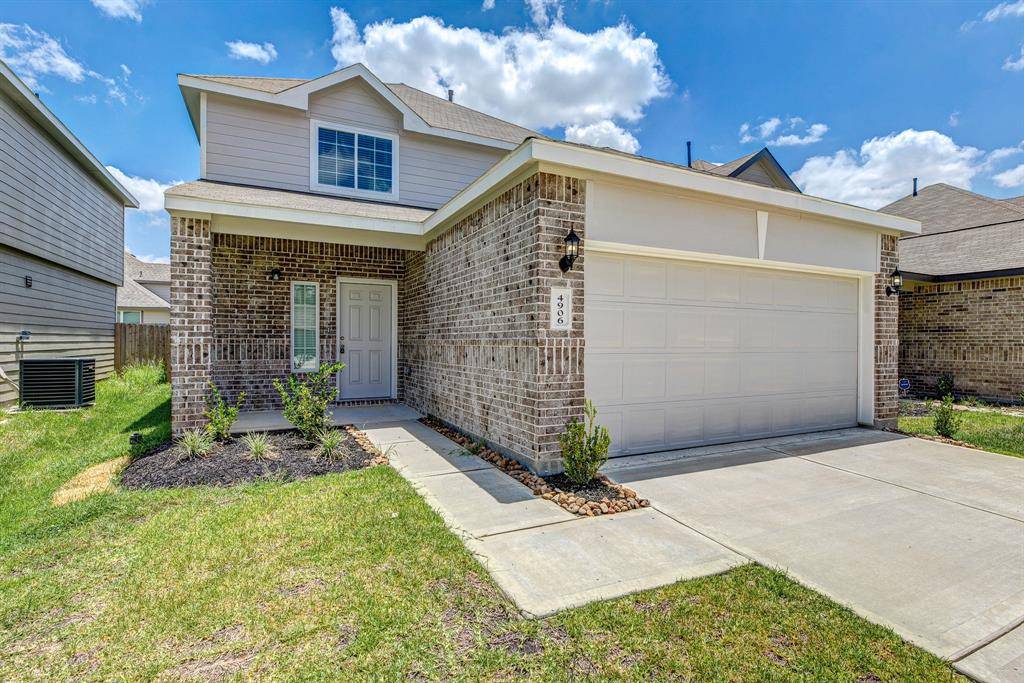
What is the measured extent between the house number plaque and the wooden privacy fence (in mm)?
13755

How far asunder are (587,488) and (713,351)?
2850 mm

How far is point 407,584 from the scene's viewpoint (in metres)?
2.76

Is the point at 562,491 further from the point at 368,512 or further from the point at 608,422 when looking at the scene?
the point at 368,512

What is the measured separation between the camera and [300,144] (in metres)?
9.24

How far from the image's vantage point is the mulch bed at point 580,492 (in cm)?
398

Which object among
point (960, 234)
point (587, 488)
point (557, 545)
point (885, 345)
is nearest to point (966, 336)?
point (960, 234)

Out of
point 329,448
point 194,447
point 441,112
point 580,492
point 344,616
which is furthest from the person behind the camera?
point 441,112

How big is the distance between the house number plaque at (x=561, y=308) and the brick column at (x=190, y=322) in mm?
4773

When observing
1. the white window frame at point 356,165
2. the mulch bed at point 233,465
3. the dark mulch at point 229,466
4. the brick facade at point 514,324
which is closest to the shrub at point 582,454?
the brick facade at point 514,324

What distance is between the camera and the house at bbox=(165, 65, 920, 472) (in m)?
4.93

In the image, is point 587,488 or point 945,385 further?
point 945,385

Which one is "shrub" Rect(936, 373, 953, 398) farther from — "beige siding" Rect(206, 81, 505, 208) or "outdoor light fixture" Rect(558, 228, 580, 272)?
"beige siding" Rect(206, 81, 505, 208)

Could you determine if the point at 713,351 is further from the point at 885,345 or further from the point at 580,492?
the point at 885,345

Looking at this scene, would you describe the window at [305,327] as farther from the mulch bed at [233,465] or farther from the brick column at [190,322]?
the mulch bed at [233,465]
